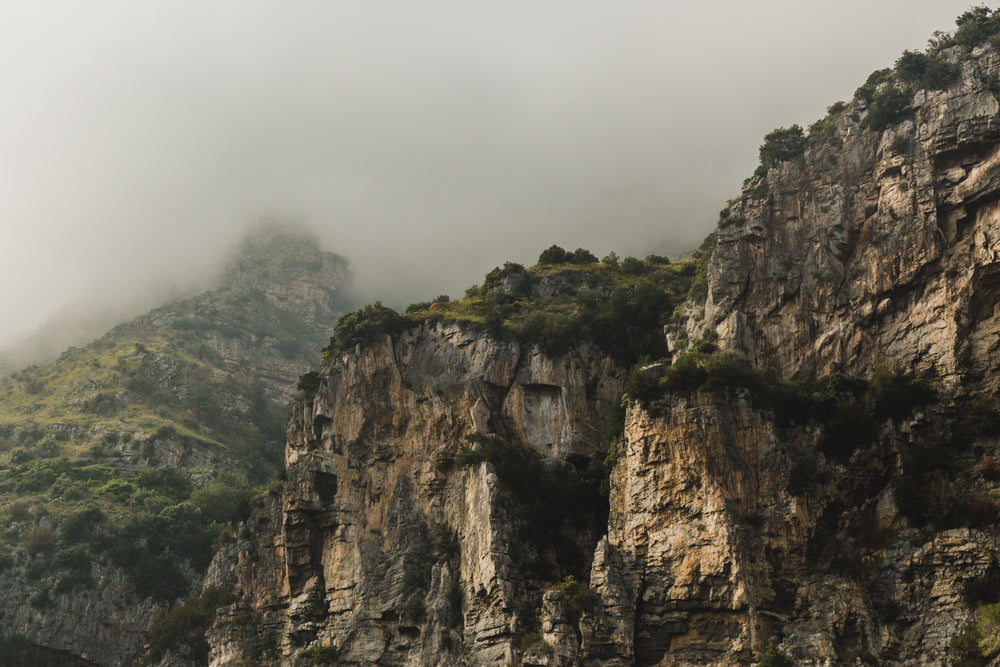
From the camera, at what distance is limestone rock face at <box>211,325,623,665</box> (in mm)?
49969

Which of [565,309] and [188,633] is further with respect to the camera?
[188,633]

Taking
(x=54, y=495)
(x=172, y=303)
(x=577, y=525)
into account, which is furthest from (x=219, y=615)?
(x=172, y=303)

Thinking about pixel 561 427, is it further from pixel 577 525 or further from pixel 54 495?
pixel 54 495

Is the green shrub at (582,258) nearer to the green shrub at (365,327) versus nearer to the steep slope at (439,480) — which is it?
the steep slope at (439,480)

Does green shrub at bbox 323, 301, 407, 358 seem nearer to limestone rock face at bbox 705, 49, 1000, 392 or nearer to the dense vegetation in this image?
the dense vegetation

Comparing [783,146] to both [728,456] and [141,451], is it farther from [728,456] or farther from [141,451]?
[141,451]

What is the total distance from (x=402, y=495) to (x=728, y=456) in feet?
73.6

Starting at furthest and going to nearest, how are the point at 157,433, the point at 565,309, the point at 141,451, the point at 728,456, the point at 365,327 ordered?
the point at 157,433, the point at 141,451, the point at 565,309, the point at 365,327, the point at 728,456

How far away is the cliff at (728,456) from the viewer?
37812 mm

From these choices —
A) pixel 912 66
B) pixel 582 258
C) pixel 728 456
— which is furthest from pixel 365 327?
pixel 912 66

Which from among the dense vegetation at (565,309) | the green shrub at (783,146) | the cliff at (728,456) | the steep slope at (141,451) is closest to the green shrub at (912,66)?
the cliff at (728,456)

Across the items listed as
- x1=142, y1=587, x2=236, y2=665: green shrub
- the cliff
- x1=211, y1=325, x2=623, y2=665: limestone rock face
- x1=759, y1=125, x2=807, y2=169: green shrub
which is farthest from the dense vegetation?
x1=142, y1=587, x2=236, y2=665: green shrub

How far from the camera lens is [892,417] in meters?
40.1

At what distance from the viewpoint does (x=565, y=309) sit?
199 ft
